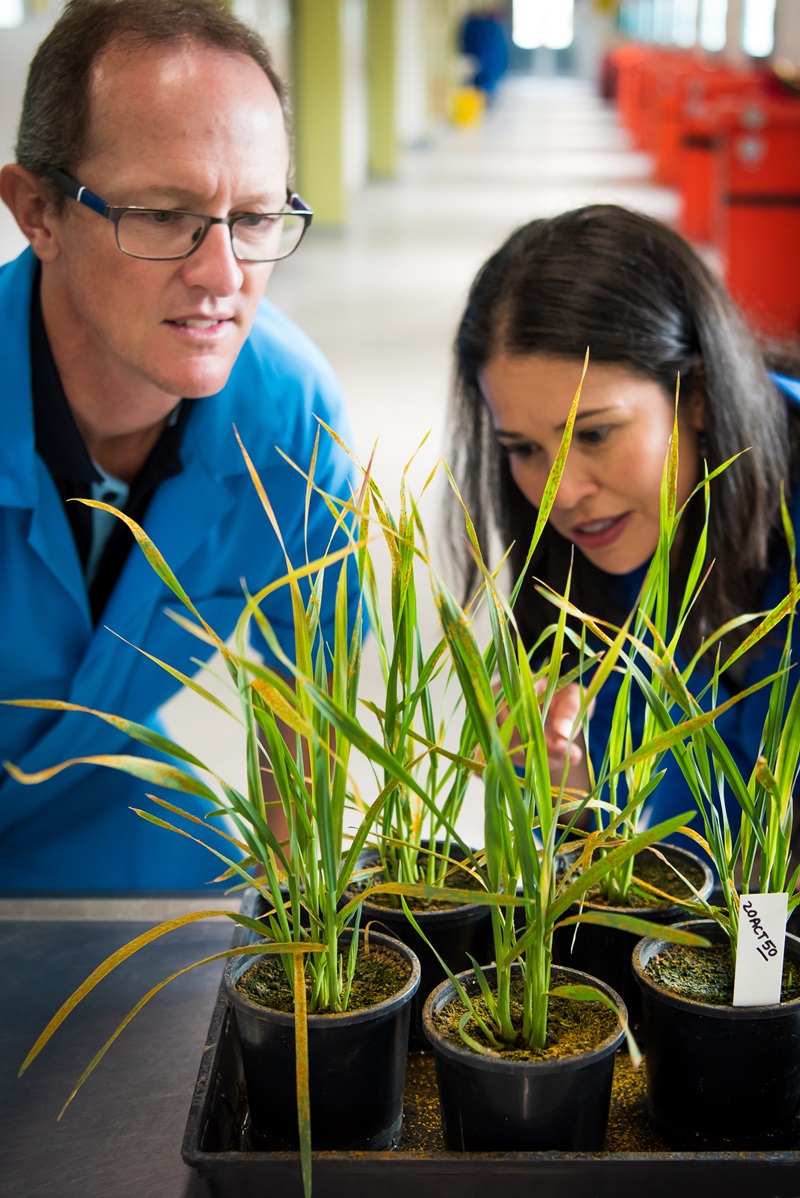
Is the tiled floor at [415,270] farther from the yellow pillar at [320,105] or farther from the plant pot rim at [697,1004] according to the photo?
the plant pot rim at [697,1004]

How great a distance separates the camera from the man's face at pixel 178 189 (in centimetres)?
101

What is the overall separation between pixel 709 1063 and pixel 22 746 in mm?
870

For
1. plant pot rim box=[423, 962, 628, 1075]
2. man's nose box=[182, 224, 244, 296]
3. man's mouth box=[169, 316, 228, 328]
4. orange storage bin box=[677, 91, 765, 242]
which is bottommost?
plant pot rim box=[423, 962, 628, 1075]

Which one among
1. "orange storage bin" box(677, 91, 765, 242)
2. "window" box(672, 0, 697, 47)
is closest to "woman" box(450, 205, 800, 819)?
"orange storage bin" box(677, 91, 765, 242)

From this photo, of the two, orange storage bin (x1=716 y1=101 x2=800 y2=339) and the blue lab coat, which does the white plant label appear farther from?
orange storage bin (x1=716 y1=101 x2=800 y2=339)

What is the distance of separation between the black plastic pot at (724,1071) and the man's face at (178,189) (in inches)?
25.3

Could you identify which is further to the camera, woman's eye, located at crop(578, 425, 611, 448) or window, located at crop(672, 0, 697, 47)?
window, located at crop(672, 0, 697, 47)

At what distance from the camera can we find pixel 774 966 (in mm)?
653

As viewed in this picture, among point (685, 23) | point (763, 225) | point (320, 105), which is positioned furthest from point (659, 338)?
point (685, 23)

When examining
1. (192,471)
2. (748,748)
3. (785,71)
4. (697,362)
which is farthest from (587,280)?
(785,71)

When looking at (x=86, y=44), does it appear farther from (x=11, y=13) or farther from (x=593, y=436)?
(x=11, y=13)

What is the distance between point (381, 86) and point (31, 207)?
40.0 ft

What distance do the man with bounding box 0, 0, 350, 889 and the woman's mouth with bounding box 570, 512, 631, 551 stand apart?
26cm

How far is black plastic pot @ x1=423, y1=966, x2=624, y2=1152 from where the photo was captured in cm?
62
